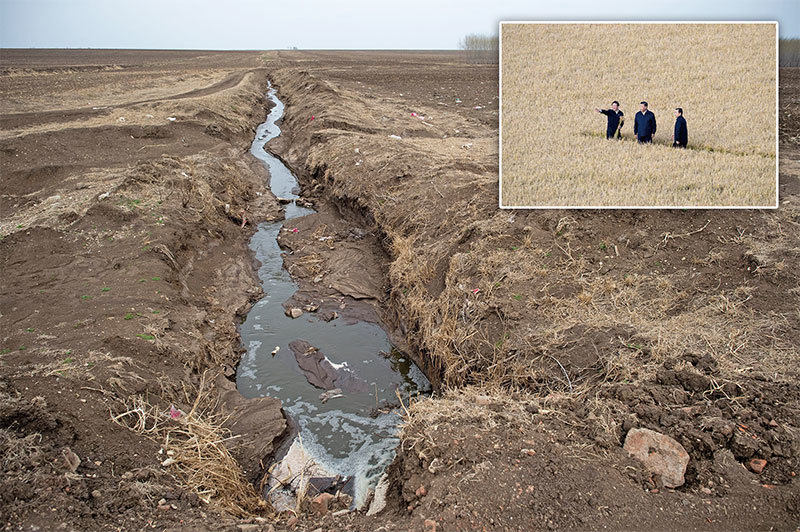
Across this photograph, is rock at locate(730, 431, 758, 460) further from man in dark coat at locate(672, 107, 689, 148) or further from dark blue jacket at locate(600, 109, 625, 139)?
dark blue jacket at locate(600, 109, 625, 139)

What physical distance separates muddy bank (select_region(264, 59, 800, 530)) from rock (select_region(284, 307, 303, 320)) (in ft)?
5.17

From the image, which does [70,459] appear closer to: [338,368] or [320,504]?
[320,504]

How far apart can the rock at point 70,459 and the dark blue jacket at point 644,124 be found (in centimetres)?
606

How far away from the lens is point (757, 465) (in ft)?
13.1

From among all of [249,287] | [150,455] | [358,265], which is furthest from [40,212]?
[150,455]

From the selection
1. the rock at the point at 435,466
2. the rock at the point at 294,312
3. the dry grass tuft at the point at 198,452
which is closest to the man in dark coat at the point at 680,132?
the rock at the point at 435,466

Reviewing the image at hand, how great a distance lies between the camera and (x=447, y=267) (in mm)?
8055

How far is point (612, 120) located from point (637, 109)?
0.82 ft

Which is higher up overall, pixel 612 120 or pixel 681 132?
pixel 612 120

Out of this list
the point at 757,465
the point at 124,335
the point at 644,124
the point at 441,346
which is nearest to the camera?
the point at 757,465

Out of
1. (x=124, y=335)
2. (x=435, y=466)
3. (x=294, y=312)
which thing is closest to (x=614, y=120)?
(x=435, y=466)

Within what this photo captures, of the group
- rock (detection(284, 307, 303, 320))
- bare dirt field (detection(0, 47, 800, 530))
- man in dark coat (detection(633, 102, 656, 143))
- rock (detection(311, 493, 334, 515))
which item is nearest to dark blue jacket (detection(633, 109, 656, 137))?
man in dark coat (detection(633, 102, 656, 143))

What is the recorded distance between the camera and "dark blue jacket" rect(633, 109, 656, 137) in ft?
16.1

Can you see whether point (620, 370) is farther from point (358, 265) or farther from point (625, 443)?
point (358, 265)
